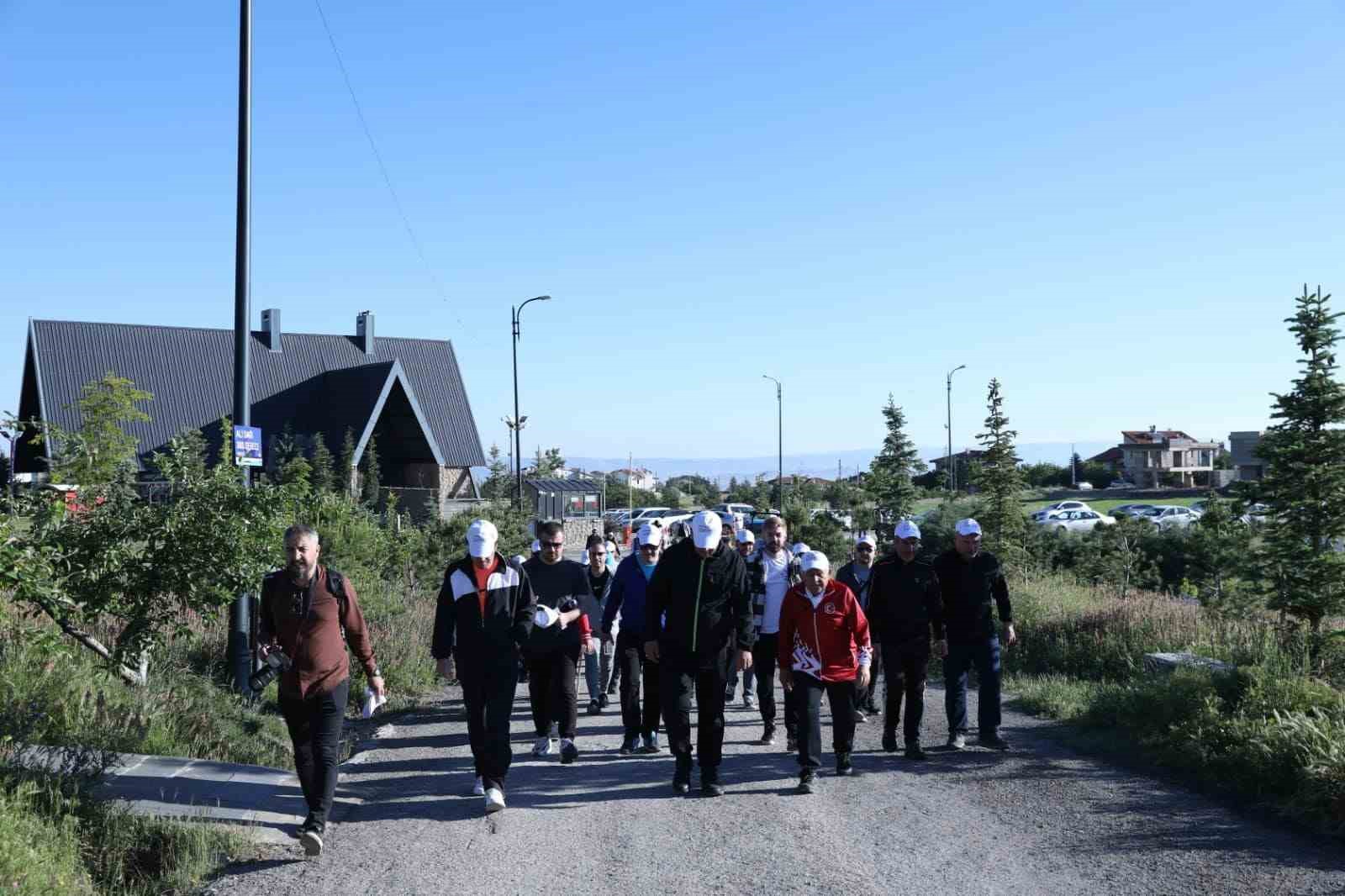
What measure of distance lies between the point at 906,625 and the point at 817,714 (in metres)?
1.55

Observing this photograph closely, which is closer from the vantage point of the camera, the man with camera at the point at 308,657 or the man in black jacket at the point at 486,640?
the man with camera at the point at 308,657

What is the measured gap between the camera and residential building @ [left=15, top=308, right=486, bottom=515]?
38.7m

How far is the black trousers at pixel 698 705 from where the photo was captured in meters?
8.21

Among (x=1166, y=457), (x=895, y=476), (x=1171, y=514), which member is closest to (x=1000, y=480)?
(x=895, y=476)

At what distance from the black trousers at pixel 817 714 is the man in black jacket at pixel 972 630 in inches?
48.4

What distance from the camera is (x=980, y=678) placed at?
9750 mm

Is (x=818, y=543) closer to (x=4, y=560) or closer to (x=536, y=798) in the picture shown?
(x=536, y=798)

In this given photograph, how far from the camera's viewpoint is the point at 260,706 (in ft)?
34.1

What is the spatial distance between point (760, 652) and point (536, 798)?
9.82ft

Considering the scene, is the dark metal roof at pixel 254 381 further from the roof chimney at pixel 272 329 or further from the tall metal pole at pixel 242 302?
the tall metal pole at pixel 242 302

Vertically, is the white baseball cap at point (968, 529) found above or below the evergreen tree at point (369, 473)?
below

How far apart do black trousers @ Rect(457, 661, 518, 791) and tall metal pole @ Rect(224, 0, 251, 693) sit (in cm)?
357

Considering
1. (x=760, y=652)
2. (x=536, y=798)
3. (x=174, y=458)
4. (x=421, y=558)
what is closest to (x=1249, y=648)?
(x=760, y=652)

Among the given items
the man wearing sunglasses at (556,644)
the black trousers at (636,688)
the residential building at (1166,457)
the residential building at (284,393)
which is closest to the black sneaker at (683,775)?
the black trousers at (636,688)
